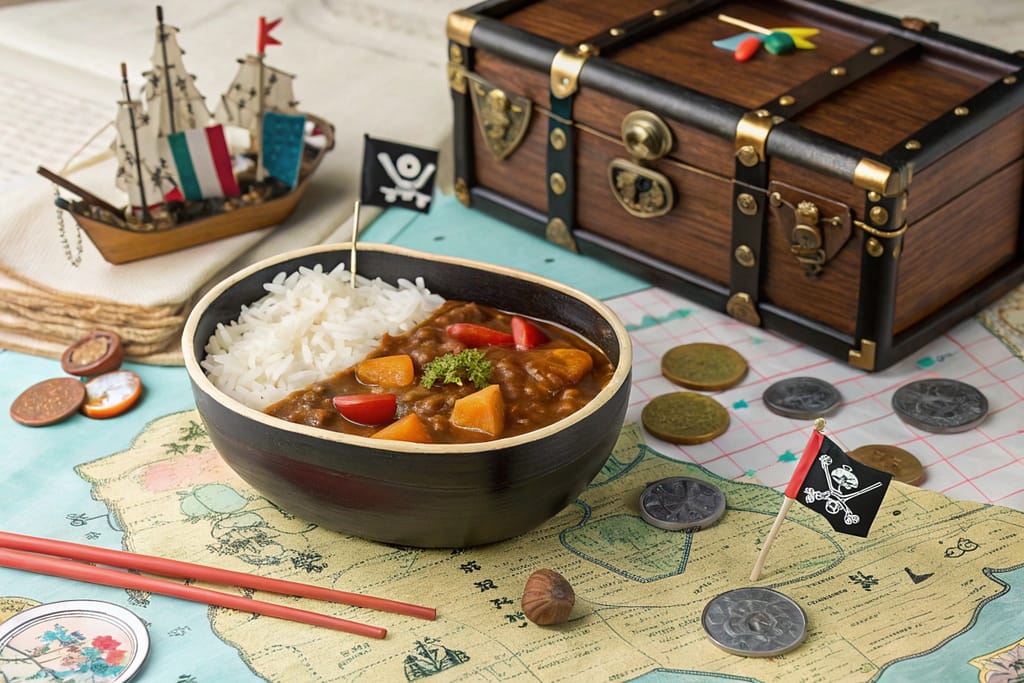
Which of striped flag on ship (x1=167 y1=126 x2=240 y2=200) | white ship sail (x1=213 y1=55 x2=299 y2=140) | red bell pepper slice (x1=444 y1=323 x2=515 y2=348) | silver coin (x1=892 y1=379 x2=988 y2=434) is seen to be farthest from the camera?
white ship sail (x1=213 y1=55 x2=299 y2=140)

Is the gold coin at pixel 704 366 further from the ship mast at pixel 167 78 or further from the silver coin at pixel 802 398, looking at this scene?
the ship mast at pixel 167 78

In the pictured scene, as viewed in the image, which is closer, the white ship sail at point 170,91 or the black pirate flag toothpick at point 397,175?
the black pirate flag toothpick at point 397,175

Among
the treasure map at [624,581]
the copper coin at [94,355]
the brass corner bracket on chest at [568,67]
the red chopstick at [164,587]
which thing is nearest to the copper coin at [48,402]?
the copper coin at [94,355]

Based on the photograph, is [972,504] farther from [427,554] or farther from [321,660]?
[321,660]

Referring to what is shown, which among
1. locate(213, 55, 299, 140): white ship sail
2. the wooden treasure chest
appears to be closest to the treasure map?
the wooden treasure chest

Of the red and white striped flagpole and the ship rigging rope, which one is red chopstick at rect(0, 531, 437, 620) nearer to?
the red and white striped flagpole

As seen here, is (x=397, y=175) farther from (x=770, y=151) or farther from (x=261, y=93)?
(x=770, y=151)

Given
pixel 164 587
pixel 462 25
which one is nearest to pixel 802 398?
pixel 462 25

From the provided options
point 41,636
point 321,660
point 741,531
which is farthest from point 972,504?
point 41,636
